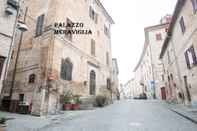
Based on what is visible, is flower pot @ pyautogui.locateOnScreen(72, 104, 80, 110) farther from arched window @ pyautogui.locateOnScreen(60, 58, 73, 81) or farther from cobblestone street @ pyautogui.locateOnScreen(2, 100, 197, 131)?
cobblestone street @ pyautogui.locateOnScreen(2, 100, 197, 131)

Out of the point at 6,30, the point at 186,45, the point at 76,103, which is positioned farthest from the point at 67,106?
the point at 186,45

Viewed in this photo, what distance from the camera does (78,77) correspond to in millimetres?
13984

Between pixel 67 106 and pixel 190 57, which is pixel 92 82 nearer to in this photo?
pixel 67 106

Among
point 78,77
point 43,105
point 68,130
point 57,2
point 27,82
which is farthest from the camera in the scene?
point 78,77

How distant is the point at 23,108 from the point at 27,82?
6.13ft

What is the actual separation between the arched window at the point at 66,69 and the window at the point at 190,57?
927 centimetres

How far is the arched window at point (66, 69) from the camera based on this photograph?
1206 centimetres

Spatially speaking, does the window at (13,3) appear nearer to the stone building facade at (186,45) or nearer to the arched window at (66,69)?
the arched window at (66,69)

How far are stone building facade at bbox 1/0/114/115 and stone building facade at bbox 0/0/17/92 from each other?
10.9ft

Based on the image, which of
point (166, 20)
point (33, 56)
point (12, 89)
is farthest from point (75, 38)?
point (166, 20)

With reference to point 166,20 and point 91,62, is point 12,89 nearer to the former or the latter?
point 91,62

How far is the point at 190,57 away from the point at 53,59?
10.0m

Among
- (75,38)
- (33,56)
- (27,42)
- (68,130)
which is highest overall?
(75,38)

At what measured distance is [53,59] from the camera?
11.0 metres
